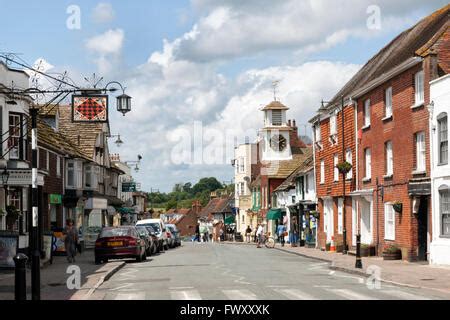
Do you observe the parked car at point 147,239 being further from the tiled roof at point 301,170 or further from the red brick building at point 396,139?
the tiled roof at point 301,170

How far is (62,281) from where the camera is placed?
23.8 m

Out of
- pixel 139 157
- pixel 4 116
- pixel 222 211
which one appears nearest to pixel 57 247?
pixel 4 116

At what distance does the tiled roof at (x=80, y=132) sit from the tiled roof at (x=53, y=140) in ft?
18.8

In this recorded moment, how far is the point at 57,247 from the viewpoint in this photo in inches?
1507

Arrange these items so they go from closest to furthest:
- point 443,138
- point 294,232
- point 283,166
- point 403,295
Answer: point 403,295, point 443,138, point 294,232, point 283,166

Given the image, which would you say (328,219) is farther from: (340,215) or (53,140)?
(53,140)

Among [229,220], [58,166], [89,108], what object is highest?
[89,108]

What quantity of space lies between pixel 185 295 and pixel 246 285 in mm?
3084

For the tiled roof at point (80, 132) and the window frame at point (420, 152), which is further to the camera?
the tiled roof at point (80, 132)

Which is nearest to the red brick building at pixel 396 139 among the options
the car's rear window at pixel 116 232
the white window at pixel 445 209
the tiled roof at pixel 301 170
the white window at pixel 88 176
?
the white window at pixel 445 209

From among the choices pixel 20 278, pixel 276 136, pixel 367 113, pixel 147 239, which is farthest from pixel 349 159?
pixel 276 136

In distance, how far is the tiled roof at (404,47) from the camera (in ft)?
111
